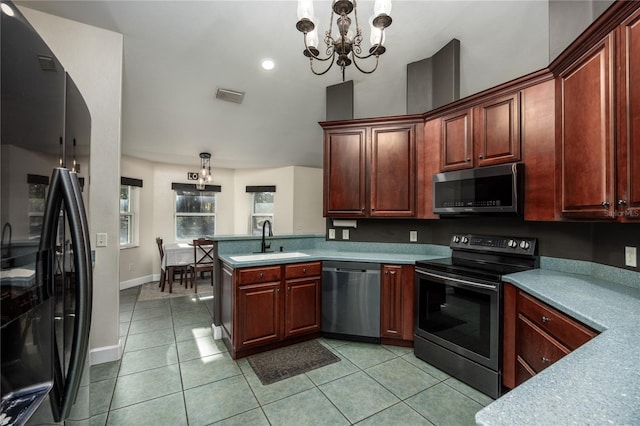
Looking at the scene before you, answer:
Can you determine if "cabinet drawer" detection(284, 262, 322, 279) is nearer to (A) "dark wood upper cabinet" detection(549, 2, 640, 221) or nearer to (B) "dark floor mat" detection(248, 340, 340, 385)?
(B) "dark floor mat" detection(248, 340, 340, 385)

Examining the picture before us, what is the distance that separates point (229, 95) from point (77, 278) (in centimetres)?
350

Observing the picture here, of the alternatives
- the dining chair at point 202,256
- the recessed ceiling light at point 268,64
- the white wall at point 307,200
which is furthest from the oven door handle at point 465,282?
the white wall at point 307,200

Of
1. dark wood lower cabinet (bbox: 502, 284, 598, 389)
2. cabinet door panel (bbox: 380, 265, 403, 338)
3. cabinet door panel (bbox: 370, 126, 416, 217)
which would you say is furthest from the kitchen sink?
dark wood lower cabinet (bbox: 502, 284, 598, 389)

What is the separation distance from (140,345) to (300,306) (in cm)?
165

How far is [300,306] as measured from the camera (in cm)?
284

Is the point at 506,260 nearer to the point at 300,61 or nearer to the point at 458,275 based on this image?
the point at 458,275

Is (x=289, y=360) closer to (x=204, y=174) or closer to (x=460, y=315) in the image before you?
(x=460, y=315)

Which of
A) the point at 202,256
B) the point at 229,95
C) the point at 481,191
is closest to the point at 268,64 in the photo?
the point at 229,95

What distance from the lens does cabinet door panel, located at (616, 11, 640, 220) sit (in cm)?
130

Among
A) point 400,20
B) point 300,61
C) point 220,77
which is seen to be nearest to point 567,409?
point 400,20

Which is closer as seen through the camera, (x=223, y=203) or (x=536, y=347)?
(x=536, y=347)

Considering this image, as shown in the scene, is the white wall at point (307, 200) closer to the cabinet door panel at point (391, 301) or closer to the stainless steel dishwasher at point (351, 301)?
the stainless steel dishwasher at point (351, 301)

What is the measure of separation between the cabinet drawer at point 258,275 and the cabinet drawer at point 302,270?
0.34ft

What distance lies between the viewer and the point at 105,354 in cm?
249
